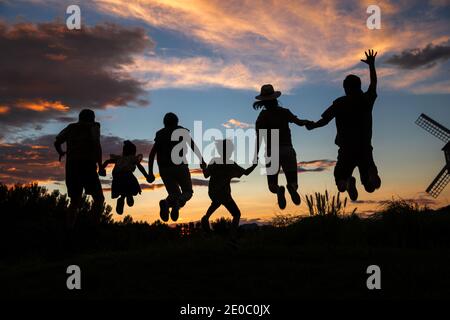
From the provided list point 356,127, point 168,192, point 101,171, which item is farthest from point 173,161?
point 356,127

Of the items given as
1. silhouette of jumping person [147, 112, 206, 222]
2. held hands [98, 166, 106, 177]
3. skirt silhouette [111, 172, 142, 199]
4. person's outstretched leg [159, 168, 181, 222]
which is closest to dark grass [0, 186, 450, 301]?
person's outstretched leg [159, 168, 181, 222]

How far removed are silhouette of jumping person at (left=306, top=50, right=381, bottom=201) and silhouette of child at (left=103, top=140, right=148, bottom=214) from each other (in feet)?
21.3

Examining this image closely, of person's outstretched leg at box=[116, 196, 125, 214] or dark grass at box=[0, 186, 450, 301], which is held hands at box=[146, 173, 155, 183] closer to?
dark grass at box=[0, 186, 450, 301]

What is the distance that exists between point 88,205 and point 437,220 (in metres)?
20.5

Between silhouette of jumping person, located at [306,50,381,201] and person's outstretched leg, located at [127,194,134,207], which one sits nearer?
silhouette of jumping person, located at [306,50,381,201]

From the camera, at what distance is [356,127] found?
9414 millimetres

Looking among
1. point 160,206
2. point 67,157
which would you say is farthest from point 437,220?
point 67,157

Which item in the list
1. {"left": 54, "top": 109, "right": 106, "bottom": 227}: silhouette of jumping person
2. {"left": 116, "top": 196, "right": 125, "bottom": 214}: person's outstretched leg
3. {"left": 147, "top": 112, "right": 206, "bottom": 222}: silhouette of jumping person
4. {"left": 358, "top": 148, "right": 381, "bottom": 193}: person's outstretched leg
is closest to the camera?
{"left": 358, "top": 148, "right": 381, "bottom": 193}: person's outstretched leg

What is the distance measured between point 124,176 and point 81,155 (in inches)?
139

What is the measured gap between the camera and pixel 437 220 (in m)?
18.3

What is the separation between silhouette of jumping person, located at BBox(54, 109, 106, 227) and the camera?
1077 cm

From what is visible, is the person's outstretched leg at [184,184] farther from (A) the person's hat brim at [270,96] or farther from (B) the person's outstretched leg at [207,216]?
(A) the person's hat brim at [270,96]

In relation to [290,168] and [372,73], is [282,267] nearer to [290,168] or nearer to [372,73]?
[290,168]
